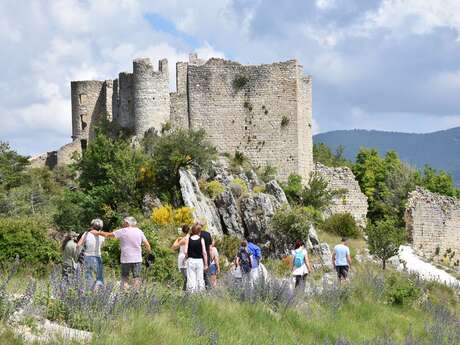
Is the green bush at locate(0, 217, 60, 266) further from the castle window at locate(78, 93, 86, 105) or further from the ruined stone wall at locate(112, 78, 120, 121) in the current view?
the castle window at locate(78, 93, 86, 105)

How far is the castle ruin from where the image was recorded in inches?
1490

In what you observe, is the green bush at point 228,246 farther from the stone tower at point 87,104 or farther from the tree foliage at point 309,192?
the stone tower at point 87,104

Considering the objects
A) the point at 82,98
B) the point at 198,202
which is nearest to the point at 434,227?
the point at 198,202

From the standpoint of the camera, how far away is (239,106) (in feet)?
125

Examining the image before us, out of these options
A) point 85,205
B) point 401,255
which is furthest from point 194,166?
point 401,255

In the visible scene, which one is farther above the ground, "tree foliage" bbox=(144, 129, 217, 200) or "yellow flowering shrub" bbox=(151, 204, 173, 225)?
"tree foliage" bbox=(144, 129, 217, 200)

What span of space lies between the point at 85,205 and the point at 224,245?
5.88 meters

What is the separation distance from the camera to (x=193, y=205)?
31.6 metres

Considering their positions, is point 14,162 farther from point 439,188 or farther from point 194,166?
point 439,188

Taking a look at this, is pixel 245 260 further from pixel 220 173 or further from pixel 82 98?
pixel 82 98

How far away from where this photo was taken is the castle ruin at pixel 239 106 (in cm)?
3784

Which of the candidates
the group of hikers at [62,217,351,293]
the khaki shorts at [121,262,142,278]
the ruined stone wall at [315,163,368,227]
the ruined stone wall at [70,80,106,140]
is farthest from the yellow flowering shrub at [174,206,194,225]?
the ruined stone wall at [70,80,106,140]

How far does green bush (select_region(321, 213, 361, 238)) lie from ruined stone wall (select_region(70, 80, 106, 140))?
13944 millimetres

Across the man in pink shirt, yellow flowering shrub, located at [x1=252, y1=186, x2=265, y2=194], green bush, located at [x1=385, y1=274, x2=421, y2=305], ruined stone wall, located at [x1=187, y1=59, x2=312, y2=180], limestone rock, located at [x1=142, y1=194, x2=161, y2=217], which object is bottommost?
green bush, located at [x1=385, y1=274, x2=421, y2=305]
